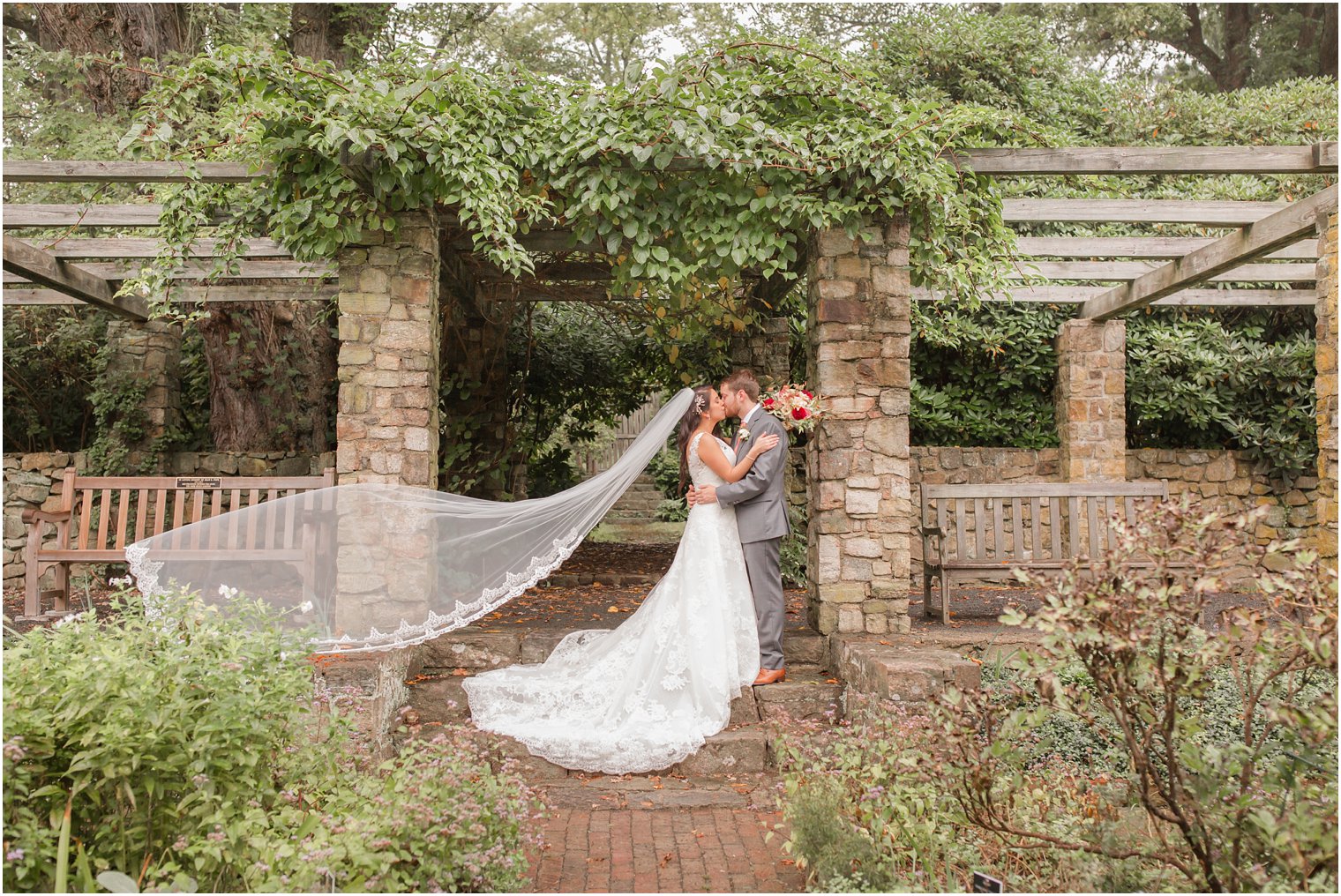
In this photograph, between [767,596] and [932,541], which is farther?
[932,541]

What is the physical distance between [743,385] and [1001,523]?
211 centimetres

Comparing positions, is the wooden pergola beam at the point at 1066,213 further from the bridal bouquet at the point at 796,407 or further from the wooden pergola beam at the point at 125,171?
the bridal bouquet at the point at 796,407

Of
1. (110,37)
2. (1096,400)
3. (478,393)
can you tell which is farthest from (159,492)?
(1096,400)

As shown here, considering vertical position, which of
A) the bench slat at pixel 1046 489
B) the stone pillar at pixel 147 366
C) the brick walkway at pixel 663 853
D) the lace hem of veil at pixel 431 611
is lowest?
the brick walkway at pixel 663 853

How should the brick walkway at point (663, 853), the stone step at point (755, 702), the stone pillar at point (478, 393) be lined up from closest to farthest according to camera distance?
the brick walkway at point (663, 853)
the stone step at point (755, 702)
the stone pillar at point (478, 393)

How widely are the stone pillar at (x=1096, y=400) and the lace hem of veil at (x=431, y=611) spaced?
21.4 feet

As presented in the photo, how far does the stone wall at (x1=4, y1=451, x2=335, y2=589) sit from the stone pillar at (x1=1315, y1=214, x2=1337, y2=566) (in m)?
8.73

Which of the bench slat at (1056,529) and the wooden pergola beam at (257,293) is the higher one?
the wooden pergola beam at (257,293)

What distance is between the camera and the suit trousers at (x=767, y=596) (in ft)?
18.1

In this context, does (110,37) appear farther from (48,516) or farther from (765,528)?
(765,528)

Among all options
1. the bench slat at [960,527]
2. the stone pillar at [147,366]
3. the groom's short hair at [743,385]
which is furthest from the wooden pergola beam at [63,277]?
the bench slat at [960,527]

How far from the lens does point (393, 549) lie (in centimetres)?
550

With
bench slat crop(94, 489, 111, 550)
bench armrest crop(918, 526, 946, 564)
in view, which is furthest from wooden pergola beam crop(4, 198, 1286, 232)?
bench armrest crop(918, 526, 946, 564)

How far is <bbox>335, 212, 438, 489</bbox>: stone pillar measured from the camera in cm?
562
